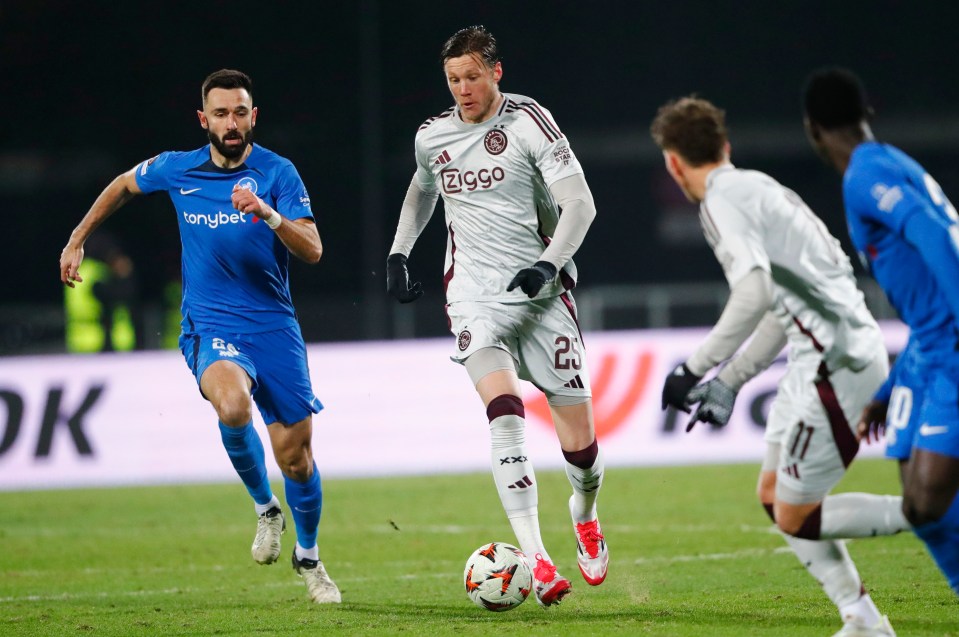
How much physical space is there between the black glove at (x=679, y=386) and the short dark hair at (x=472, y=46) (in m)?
2.47

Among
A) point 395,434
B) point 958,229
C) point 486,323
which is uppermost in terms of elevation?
point 958,229

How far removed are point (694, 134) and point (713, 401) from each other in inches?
37.8

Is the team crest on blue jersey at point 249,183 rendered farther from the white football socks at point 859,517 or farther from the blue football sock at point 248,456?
the white football socks at point 859,517

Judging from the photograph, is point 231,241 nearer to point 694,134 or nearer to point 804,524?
point 694,134

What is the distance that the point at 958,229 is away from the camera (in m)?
4.32

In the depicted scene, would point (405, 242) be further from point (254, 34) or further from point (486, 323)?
point (254, 34)

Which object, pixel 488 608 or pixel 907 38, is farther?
pixel 907 38

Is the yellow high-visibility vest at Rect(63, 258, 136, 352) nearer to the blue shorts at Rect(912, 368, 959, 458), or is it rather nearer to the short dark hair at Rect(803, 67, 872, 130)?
the short dark hair at Rect(803, 67, 872, 130)

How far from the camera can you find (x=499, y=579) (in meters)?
6.23

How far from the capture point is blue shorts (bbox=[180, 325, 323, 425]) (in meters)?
6.98

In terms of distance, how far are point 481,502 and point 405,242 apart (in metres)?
4.77

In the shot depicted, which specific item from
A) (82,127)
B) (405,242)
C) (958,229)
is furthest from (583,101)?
(958,229)

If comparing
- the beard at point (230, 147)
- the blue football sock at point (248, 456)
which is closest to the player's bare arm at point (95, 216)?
the beard at point (230, 147)

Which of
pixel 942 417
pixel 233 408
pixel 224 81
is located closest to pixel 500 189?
pixel 224 81
